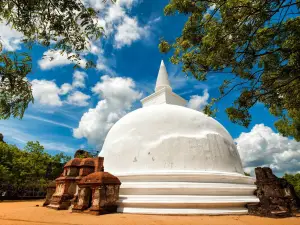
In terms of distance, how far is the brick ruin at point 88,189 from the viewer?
8.48m

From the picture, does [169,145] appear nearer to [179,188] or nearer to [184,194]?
[179,188]

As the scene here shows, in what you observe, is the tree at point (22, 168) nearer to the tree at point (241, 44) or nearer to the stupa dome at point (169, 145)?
the stupa dome at point (169, 145)

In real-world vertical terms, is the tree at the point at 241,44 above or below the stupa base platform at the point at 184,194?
above

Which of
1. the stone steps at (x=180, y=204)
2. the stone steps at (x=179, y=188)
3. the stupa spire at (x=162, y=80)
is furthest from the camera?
the stupa spire at (x=162, y=80)

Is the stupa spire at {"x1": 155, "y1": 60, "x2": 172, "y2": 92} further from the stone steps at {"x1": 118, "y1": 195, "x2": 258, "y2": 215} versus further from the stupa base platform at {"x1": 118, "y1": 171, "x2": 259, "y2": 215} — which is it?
the stone steps at {"x1": 118, "y1": 195, "x2": 258, "y2": 215}

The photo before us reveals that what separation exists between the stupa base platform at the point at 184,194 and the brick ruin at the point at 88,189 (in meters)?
0.71

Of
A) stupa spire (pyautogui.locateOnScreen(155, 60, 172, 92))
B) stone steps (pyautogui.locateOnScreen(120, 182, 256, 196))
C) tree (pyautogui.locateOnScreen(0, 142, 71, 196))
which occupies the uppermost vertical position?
stupa spire (pyautogui.locateOnScreen(155, 60, 172, 92))

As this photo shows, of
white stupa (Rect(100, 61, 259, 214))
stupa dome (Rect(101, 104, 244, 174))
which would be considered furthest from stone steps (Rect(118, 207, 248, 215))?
stupa dome (Rect(101, 104, 244, 174))

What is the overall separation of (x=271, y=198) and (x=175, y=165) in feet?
14.8

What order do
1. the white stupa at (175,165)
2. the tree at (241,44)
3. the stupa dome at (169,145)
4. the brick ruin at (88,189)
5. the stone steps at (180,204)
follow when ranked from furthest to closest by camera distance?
1. the stupa dome at (169,145)
2. the white stupa at (175,165)
3. the brick ruin at (88,189)
4. the stone steps at (180,204)
5. the tree at (241,44)

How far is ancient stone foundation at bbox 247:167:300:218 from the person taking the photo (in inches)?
336

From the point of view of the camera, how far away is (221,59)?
5.76 metres

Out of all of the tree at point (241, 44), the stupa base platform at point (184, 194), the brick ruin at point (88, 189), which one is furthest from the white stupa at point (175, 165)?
the tree at point (241, 44)

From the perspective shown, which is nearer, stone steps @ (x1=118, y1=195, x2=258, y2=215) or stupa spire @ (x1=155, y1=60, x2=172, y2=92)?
stone steps @ (x1=118, y1=195, x2=258, y2=215)
